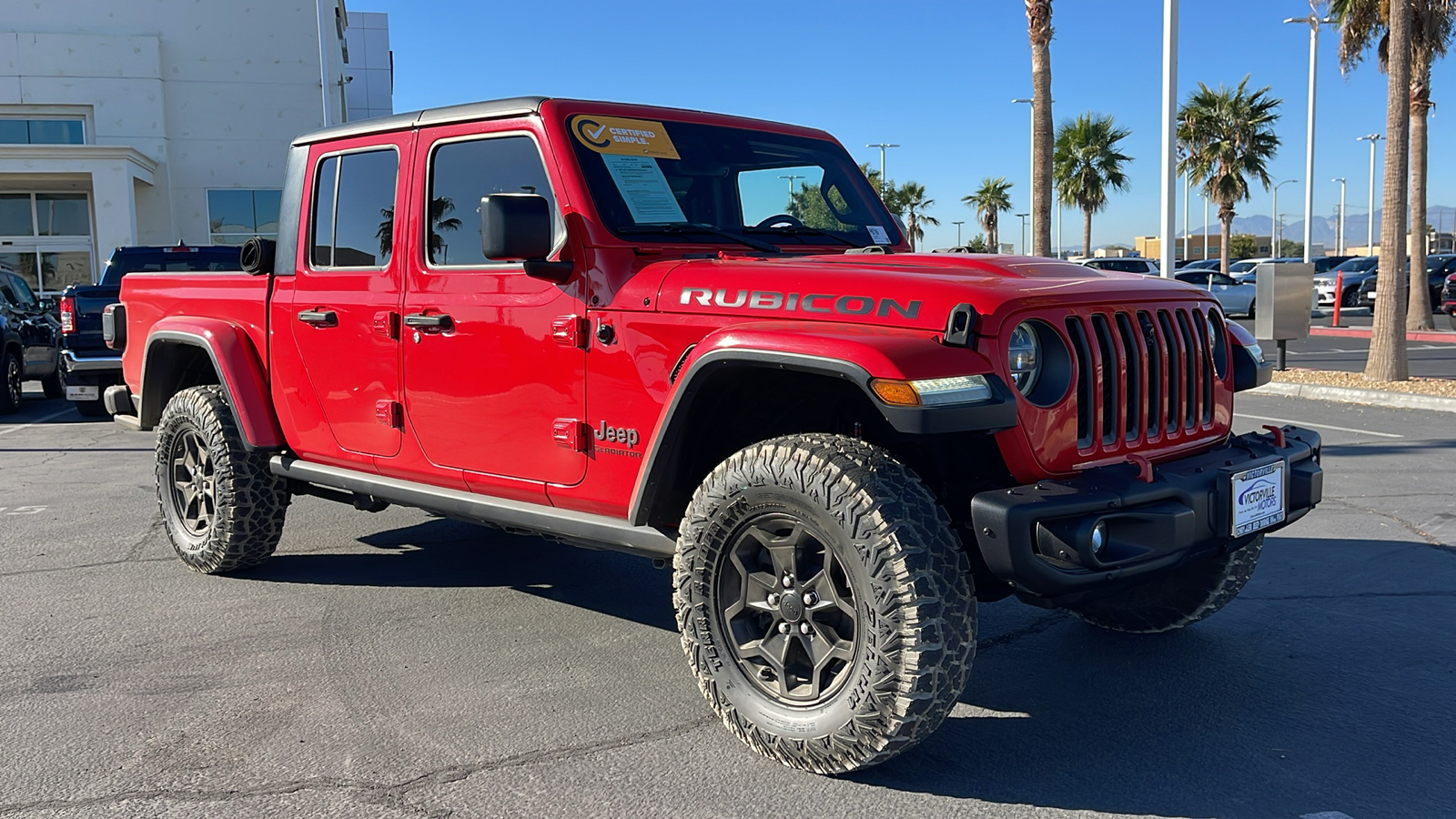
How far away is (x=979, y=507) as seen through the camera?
302 centimetres

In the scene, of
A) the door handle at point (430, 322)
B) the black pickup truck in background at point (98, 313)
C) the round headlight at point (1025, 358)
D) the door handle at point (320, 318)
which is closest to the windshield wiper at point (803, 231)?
the door handle at point (430, 322)

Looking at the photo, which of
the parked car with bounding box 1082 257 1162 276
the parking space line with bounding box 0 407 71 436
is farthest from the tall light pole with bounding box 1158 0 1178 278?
the parked car with bounding box 1082 257 1162 276

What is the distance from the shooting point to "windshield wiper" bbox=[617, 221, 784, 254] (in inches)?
156

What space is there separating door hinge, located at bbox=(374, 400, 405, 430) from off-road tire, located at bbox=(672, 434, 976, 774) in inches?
64.6

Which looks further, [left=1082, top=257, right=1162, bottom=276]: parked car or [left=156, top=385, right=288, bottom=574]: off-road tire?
[left=1082, top=257, right=1162, bottom=276]: parked car

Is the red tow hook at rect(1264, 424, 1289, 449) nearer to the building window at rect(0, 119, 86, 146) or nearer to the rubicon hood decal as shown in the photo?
the rubicon hood decal

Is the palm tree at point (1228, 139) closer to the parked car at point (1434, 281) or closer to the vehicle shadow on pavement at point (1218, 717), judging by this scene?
the parked car at point (1434, 281)

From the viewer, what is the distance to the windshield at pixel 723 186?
4047mm

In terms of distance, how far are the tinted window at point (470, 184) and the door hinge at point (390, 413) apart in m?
0.60

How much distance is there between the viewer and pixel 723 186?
439 cm

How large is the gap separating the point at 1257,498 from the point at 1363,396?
961cm

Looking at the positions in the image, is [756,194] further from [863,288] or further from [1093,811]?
[1093,811]

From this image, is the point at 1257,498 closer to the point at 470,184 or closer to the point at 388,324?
the point at 470,184

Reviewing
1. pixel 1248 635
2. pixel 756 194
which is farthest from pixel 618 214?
pixel 1248 635
